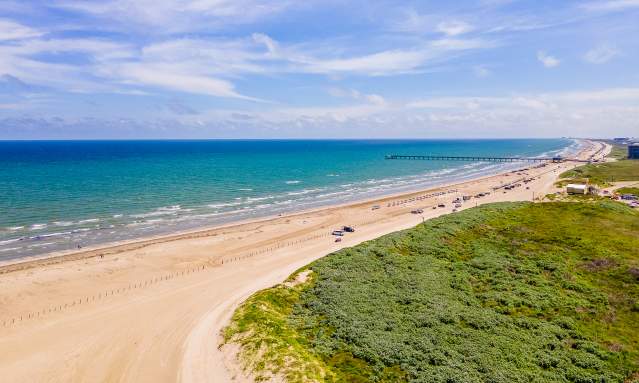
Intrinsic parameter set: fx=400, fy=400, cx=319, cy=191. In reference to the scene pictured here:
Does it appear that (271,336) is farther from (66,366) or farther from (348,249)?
(348,249)

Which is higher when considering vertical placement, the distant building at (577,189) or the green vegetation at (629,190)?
the distant building at (577,189)

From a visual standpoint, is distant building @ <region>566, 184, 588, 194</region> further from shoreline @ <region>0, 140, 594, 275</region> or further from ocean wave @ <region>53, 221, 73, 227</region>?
ocean wave @ <region>53, 221, 73, 227</region>

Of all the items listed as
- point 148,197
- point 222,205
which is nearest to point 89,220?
point 148,197

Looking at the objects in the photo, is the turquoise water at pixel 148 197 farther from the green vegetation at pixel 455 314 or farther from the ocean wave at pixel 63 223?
the green vegetation at pixel 455 314

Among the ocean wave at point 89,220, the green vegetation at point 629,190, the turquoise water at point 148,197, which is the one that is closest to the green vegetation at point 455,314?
the turquoise water at point 148,197

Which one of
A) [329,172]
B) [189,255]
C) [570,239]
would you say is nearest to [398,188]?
[329,172]

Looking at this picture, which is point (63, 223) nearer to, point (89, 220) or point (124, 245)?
point (89, 220)
